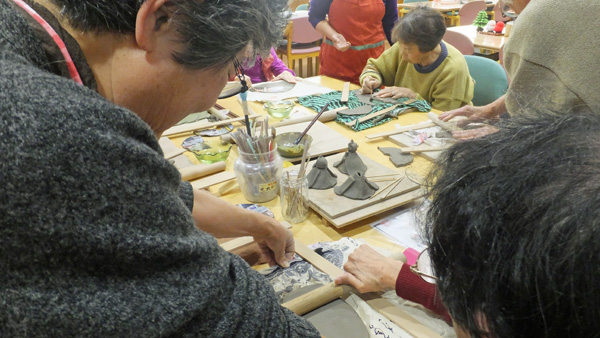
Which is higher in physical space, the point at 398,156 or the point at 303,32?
the point at 303,32

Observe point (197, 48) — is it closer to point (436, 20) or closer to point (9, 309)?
point (9, 309)

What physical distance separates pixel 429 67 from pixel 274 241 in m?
1.88

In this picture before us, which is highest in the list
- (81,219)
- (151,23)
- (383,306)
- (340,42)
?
(151,23)

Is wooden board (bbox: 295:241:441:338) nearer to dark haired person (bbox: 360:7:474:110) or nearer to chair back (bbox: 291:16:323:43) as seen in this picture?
dark haired person (bbox: 360:7:474:110)

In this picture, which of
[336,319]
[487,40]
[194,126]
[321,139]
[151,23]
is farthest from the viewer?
[487,40]

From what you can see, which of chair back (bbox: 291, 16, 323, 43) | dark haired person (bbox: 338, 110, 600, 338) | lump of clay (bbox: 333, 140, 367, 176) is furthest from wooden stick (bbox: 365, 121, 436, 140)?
chair back (bbox: 291, 16, 323, 43)

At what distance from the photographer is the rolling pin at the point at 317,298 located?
38.6 inches

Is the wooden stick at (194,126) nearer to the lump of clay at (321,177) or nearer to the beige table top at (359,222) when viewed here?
the beige table top at (359,222)

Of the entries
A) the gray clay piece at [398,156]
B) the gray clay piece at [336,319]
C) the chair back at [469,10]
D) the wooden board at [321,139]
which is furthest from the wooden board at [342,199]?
the chair back at [469,10]

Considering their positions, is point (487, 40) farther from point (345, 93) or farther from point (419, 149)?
point (419, 149)

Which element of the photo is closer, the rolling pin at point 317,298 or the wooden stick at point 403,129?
the rolling pin at point 317,298

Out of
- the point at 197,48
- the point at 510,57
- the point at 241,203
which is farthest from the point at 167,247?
the point at 510,57

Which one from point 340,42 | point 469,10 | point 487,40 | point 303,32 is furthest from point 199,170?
point 469,10

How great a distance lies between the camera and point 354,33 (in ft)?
10.6
